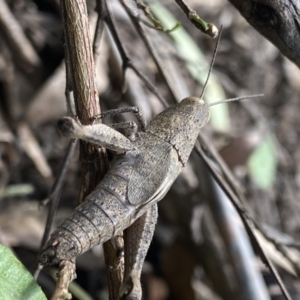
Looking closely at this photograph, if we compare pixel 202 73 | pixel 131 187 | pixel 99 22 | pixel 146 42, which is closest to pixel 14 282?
pixel 131 187

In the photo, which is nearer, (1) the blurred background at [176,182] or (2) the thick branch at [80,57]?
(2) the thick branch at [80,57]

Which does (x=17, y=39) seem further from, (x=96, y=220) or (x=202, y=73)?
(x=96, y=220)

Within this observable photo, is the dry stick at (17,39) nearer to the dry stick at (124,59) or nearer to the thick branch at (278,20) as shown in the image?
the dry stick at (124,59)

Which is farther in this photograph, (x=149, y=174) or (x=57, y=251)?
(x=149, y=174)

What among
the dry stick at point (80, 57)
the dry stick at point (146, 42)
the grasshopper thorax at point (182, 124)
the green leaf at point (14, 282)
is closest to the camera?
the green leaf at point (14, 282)

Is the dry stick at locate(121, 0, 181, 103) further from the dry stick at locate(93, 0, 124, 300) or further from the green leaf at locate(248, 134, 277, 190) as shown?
the green leaf at locate(248, 134, 277, 190)

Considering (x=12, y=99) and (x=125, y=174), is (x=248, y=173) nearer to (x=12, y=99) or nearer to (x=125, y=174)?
(x=12, y=99)

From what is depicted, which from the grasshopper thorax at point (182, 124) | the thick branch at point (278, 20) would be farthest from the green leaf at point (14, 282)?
the thick branch at point (278, 20)
